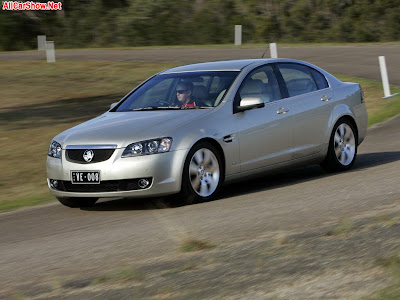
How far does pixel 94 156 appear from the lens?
8898 mm

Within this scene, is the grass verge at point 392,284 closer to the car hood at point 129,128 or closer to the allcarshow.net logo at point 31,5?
the car hood at point 129,128

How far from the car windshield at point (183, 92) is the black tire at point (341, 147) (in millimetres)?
1780

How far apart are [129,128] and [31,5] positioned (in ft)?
164

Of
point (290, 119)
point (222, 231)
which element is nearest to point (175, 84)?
point (290, 119)

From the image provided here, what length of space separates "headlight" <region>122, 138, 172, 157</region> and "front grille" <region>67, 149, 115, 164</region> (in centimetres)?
18

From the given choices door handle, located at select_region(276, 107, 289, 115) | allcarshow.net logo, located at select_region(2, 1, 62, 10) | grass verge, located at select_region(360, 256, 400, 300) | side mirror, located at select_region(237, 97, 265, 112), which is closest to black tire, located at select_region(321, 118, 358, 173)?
door handle, located at select_region(276, 107, 289, 115)

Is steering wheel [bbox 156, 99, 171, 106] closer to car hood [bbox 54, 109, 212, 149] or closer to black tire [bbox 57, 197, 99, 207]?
car hood [bbox 54, 109, 212, 149]

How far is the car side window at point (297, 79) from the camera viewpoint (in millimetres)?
10547

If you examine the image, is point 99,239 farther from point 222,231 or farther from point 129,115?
point 129,115

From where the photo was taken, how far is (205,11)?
56.3 m

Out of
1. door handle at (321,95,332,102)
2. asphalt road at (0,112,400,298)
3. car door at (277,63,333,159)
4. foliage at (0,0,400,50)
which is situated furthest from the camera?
foliage at (0,0,400,50)

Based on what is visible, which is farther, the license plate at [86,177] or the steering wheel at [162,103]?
the steering wheel at [162,103]

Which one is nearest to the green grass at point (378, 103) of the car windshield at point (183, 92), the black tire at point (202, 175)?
the car windshield at point (183, 92)

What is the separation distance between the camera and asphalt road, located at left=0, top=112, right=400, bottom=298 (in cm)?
667
